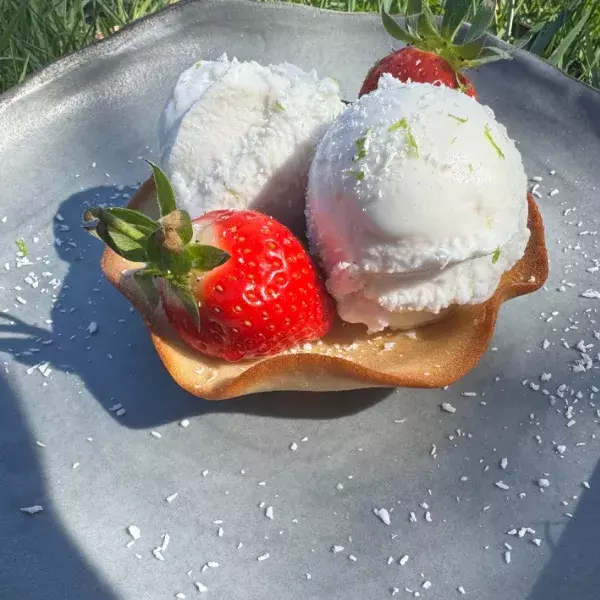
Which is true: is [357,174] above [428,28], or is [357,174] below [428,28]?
below

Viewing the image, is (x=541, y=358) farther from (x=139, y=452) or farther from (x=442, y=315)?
(x=139, y=452)

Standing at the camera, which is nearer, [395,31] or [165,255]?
[165,255]

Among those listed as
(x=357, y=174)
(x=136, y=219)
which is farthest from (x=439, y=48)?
(x=136, y=219)

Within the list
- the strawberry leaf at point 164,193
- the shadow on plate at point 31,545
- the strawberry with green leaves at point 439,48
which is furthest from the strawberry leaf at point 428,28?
the shadow on plate at point 31,545

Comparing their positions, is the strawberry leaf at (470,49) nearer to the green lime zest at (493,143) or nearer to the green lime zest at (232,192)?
the green lime zest at (493,143)

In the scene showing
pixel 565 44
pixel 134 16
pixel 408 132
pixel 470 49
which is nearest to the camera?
pixel 408 132

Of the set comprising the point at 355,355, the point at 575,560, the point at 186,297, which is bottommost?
the point at 575,560

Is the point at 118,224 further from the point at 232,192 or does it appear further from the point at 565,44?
the point at 565,44
